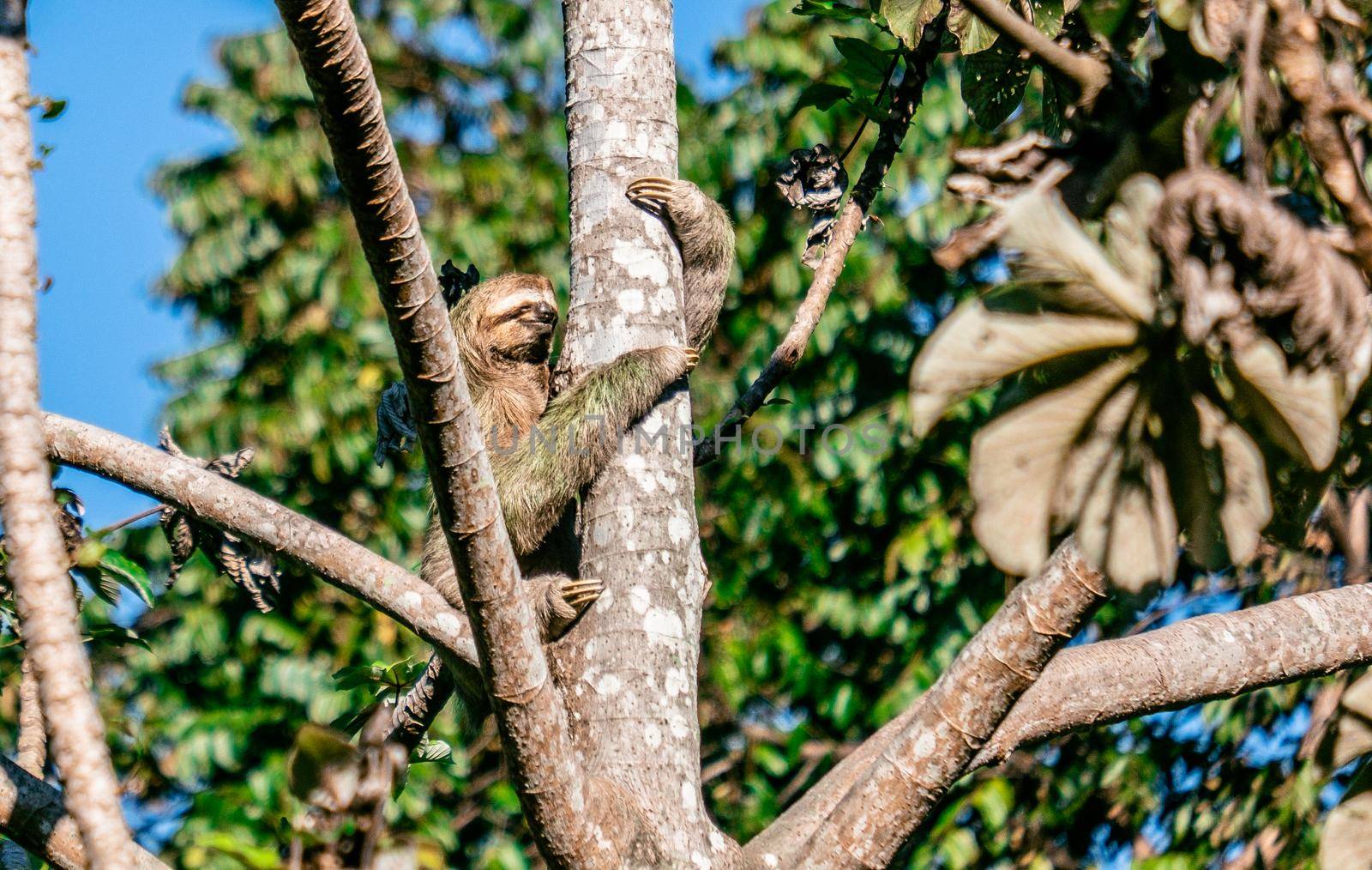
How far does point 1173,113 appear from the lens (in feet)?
4.06

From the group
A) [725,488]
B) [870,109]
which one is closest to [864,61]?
[870,109]

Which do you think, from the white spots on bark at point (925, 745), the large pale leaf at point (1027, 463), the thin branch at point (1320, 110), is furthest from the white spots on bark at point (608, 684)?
the thin branch at point (1320, 110)

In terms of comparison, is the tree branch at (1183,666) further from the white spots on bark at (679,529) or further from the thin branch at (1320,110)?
the thin branch at (1320,110)

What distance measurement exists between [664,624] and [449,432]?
77 cm

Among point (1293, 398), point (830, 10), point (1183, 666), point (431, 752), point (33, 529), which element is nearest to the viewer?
point (1293, 398)

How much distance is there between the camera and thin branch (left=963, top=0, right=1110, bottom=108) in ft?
4.50

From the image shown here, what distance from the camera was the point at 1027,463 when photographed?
125cm

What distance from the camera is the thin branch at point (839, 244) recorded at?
11.0 feet

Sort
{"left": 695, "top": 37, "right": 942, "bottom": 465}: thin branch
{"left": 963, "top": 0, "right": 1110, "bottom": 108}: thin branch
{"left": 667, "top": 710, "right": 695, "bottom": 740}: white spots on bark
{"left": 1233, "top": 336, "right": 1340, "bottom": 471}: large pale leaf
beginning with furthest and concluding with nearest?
{"left": 695, "top": 37, "right": 942, "bottom": 465}: thin branch → {"left": 667, "top": 710, "right": 695, "bottom": 740}: white spots on bark → {"left": 963, "top": 0, "right": 1110, "bottom": 108}: thin branch → {"left": 1233, "top": 336, "right": 1340, "bottom": 471}: large pale leaf

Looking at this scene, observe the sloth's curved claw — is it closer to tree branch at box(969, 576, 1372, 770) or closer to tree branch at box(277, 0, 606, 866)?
tree branch at box(277, 0, 606, 866)

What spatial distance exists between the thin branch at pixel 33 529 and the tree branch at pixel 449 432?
423 mm

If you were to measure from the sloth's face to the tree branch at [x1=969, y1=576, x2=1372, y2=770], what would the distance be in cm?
306

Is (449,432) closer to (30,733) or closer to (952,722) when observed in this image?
(952,722)

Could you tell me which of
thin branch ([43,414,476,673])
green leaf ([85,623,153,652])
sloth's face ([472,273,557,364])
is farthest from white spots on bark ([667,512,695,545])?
sloth's face ([472,273,557,364])
